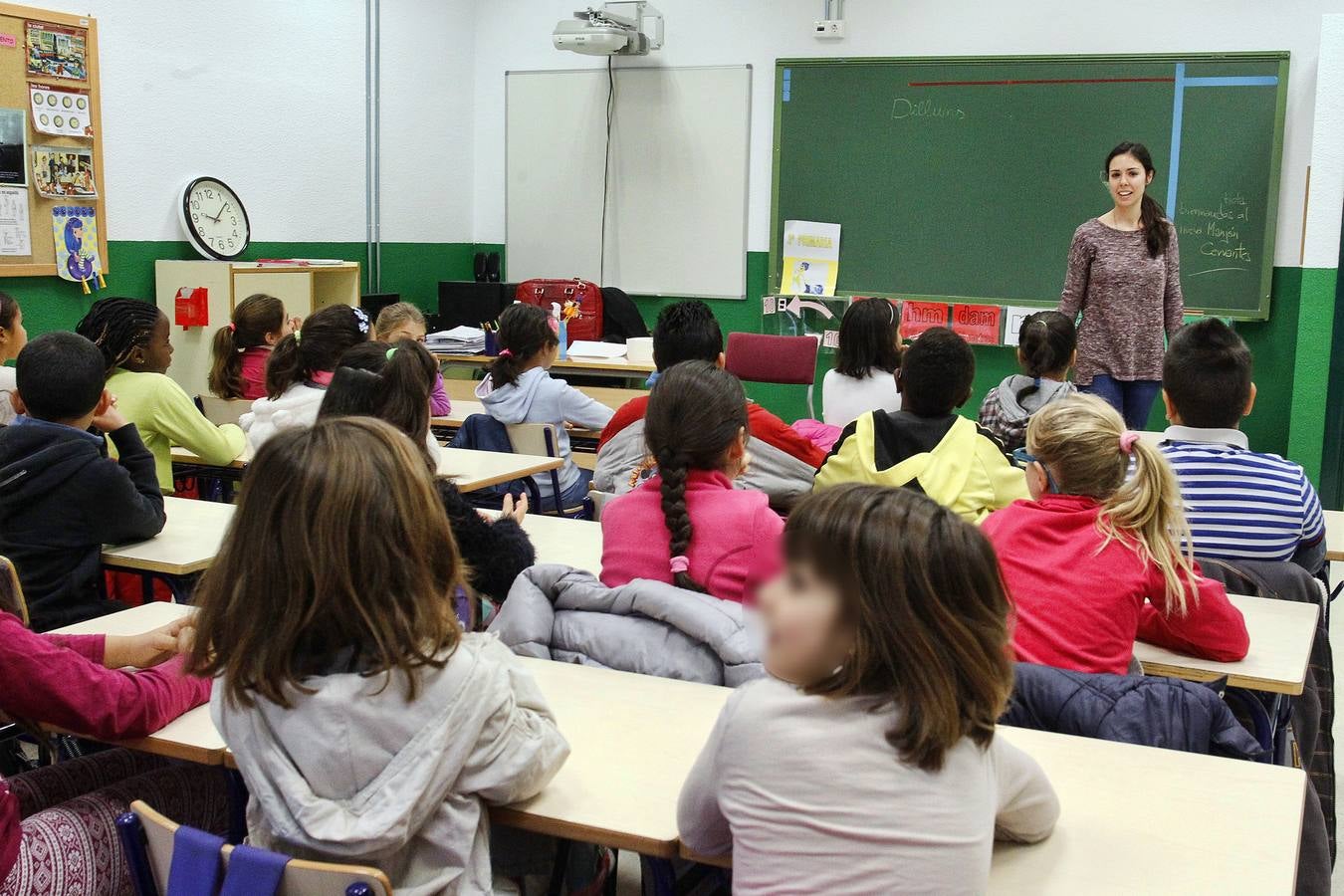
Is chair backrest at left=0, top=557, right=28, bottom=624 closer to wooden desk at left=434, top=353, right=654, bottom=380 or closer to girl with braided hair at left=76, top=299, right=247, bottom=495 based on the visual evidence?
girl with braided hair at left=76, top=299, right=247, bottom=495

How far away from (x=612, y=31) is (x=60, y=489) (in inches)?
197

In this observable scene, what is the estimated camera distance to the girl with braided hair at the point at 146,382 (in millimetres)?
3486

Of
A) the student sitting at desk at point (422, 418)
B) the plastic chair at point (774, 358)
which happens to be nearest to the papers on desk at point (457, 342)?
the plastic chair at point (774, 358)

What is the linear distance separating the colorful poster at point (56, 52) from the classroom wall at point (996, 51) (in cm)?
308

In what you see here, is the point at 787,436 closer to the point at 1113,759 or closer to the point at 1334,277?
the point at 1113,759

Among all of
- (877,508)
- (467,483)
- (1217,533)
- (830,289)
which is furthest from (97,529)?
(830,289)

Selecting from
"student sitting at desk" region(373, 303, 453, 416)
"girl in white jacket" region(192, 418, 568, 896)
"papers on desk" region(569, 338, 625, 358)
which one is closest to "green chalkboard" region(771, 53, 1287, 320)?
"papers on desk" region(569, 338, 625, 358)

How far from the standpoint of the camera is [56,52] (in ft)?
16.2

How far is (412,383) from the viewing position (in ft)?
9.14

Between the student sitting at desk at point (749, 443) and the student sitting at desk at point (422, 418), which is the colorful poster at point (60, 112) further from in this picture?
the student sitting at desk at point (749, 443)

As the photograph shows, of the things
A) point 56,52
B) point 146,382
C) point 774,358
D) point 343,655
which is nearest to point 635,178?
point 774,358

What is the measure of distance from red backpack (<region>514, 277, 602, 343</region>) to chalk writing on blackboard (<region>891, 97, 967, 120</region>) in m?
1.91

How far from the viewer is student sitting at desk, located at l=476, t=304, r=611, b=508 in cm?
425

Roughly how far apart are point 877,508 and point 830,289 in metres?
5.96
